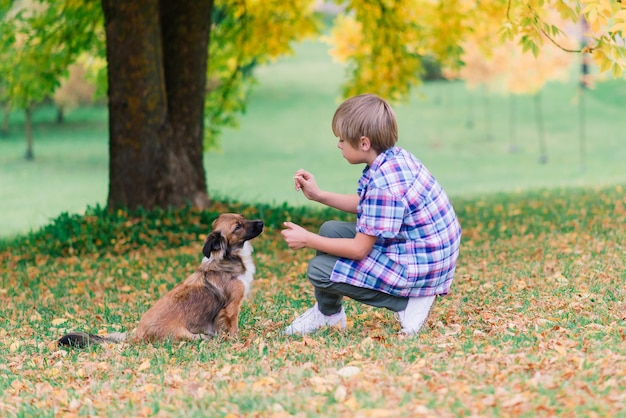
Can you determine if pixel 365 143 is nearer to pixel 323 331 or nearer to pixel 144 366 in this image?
pixel 323 331

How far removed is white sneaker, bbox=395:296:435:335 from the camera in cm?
552

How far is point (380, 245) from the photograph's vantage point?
5.39m

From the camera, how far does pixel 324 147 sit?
122 ft

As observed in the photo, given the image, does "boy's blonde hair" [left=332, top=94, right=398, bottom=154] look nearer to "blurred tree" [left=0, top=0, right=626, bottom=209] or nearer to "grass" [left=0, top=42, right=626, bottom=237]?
"blurred tree" [left=0, top=0, right=626, bottom=209]

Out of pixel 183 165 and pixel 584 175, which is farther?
pixel 584 175

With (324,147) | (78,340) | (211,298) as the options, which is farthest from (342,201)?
(324,147)

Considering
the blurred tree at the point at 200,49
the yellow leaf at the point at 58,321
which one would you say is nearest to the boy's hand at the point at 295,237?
the yellow leaf at the point at 58,321

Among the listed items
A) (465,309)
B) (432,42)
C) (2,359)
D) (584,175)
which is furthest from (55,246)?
(584,175)

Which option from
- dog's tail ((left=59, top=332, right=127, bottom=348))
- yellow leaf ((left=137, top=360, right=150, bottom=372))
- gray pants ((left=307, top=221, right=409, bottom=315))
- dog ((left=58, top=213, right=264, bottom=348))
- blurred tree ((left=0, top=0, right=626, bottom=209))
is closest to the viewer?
yellow leaf ((left=137, top=360, right=150, bottom=372))

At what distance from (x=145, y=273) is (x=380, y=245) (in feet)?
14.4

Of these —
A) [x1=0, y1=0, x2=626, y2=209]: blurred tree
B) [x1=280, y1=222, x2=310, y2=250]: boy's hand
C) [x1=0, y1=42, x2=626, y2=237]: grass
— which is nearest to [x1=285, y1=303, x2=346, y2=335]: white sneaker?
[x1=280, y1=222, x2=310, y2=250]: boy's hand

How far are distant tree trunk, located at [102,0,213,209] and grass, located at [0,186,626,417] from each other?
4.08 ft

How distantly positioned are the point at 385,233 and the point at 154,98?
22.4ft

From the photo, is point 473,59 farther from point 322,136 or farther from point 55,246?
point 55,246
